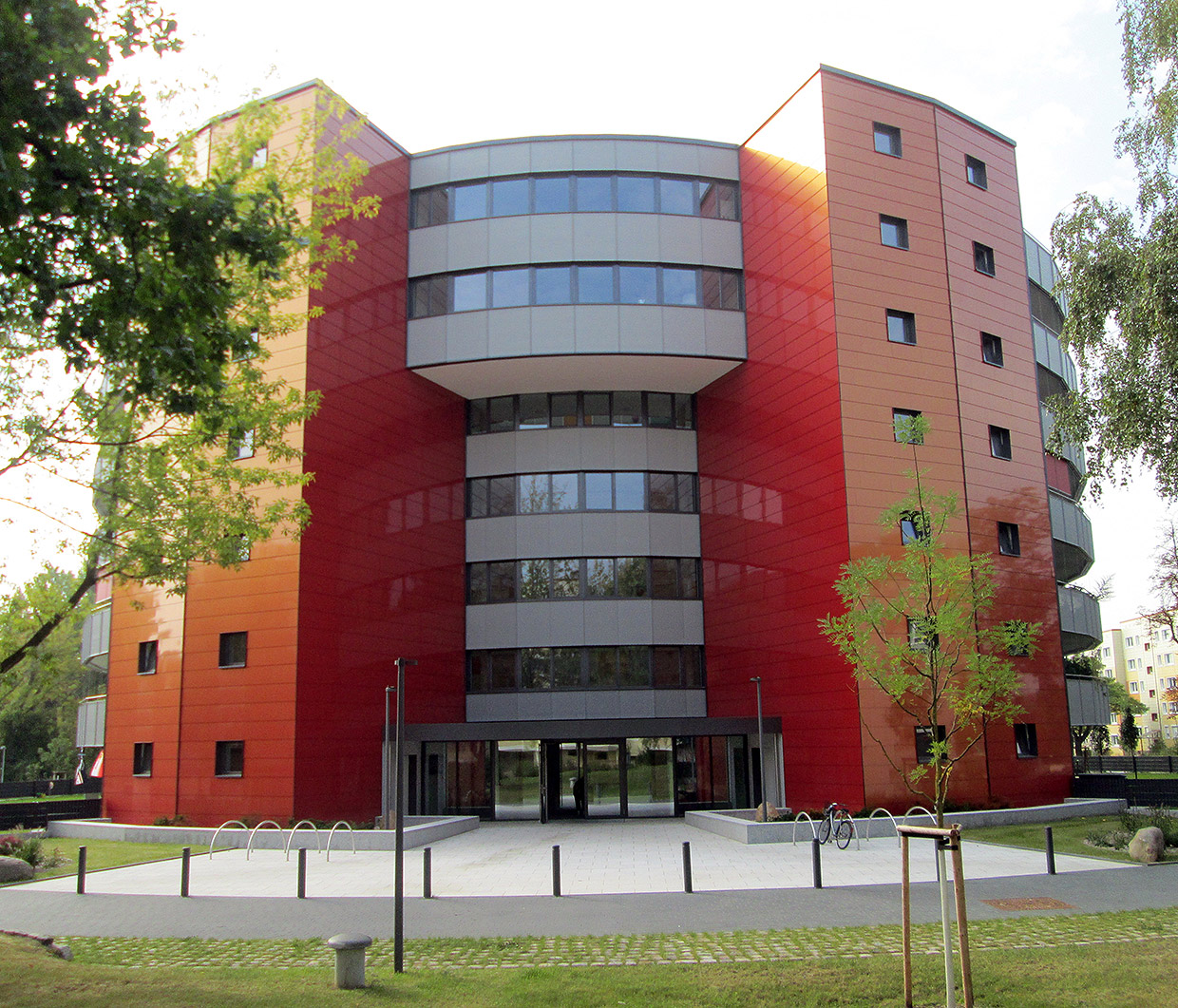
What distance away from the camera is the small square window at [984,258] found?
2866 centimetres

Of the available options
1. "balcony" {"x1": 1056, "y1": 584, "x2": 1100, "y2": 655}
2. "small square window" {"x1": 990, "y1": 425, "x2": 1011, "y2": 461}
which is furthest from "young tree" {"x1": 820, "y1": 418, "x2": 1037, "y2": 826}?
"balcony" {"x1": 1056, "y1": 584, "x2": 1100, "y2": 655}

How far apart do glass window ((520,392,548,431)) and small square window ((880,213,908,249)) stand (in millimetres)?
11752

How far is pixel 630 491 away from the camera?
1231 inches

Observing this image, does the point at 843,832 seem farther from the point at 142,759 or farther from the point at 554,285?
the point at 142,759

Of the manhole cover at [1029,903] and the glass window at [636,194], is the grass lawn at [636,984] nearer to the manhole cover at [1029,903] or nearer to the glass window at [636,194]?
the manhole cover at [1029,903]

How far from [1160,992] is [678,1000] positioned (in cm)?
446

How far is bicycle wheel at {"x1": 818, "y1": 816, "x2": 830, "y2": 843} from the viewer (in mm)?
20688

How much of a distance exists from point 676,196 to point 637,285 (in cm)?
348

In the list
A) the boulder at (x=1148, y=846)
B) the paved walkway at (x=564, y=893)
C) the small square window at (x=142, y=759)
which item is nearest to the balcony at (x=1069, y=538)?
the boulder at (x=1148, y=846)

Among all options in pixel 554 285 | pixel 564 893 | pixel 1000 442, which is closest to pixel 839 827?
pixel 564 893

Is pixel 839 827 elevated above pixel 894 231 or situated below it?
below

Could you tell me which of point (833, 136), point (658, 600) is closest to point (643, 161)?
point (833, 136)

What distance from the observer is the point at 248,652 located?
24250 millimetres

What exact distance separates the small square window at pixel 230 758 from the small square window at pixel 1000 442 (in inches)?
870
